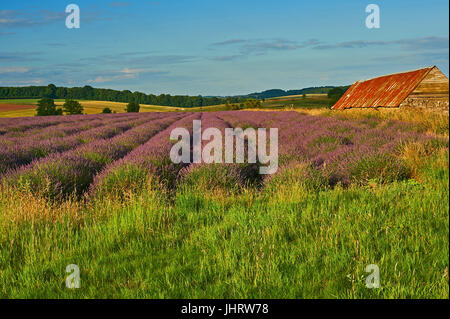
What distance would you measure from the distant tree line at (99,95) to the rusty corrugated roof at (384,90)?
3451 inches

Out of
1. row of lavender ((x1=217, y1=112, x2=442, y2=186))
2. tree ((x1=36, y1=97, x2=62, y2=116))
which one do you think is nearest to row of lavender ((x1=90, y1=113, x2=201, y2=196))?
row of lavender ((x1=217, y1=112, x2=442, y2=186))

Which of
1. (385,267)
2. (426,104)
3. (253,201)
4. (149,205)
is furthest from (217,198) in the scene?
(426,104)

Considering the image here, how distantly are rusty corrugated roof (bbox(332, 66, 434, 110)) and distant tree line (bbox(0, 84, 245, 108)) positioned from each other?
87.6 meters

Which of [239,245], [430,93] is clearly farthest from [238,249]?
[430,93]

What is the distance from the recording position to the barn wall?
20.7 metres

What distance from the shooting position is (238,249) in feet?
9.02

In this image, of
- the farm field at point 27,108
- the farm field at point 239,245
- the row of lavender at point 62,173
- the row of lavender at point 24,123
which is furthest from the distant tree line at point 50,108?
the farm field at point 239,245

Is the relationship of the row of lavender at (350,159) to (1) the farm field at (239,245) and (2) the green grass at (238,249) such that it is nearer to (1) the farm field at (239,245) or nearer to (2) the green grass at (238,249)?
(1) the farm field at (239,245)

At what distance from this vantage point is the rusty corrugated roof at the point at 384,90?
21.2m

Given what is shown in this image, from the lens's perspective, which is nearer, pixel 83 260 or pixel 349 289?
pixel 349 289

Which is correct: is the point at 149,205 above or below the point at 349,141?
below

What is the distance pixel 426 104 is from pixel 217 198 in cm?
2138
